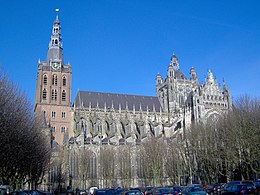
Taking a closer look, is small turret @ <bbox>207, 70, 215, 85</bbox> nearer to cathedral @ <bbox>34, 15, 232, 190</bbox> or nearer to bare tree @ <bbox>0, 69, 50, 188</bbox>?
cathedral @ <bbox>34, 15, 232, 190</bbox>

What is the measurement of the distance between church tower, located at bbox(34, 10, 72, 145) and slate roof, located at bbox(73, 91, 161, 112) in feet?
17.7

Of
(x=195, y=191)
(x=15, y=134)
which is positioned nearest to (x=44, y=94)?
(x=15, y=134)

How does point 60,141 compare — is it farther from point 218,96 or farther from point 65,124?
point 218,96

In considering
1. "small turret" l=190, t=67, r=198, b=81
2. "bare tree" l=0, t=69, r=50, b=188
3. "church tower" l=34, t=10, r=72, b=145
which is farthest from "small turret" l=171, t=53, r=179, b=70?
"bare tree" l=0, t=69, r=50, b=188

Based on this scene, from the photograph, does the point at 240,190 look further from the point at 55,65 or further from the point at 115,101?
the point at 115,101

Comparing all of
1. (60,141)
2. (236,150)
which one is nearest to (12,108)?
(236,150)

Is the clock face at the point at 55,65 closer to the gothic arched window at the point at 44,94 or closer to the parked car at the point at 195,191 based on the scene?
the gothic arched window at the point at 44,94

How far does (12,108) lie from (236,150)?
1194 inches

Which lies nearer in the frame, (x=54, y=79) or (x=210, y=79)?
(x=54, y=79)

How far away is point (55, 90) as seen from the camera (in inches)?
3297

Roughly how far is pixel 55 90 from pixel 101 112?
13.7m

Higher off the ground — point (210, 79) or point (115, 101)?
point (210, 79)

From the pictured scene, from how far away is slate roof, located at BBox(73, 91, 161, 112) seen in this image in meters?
88.8

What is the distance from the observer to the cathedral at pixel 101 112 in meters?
78.0
